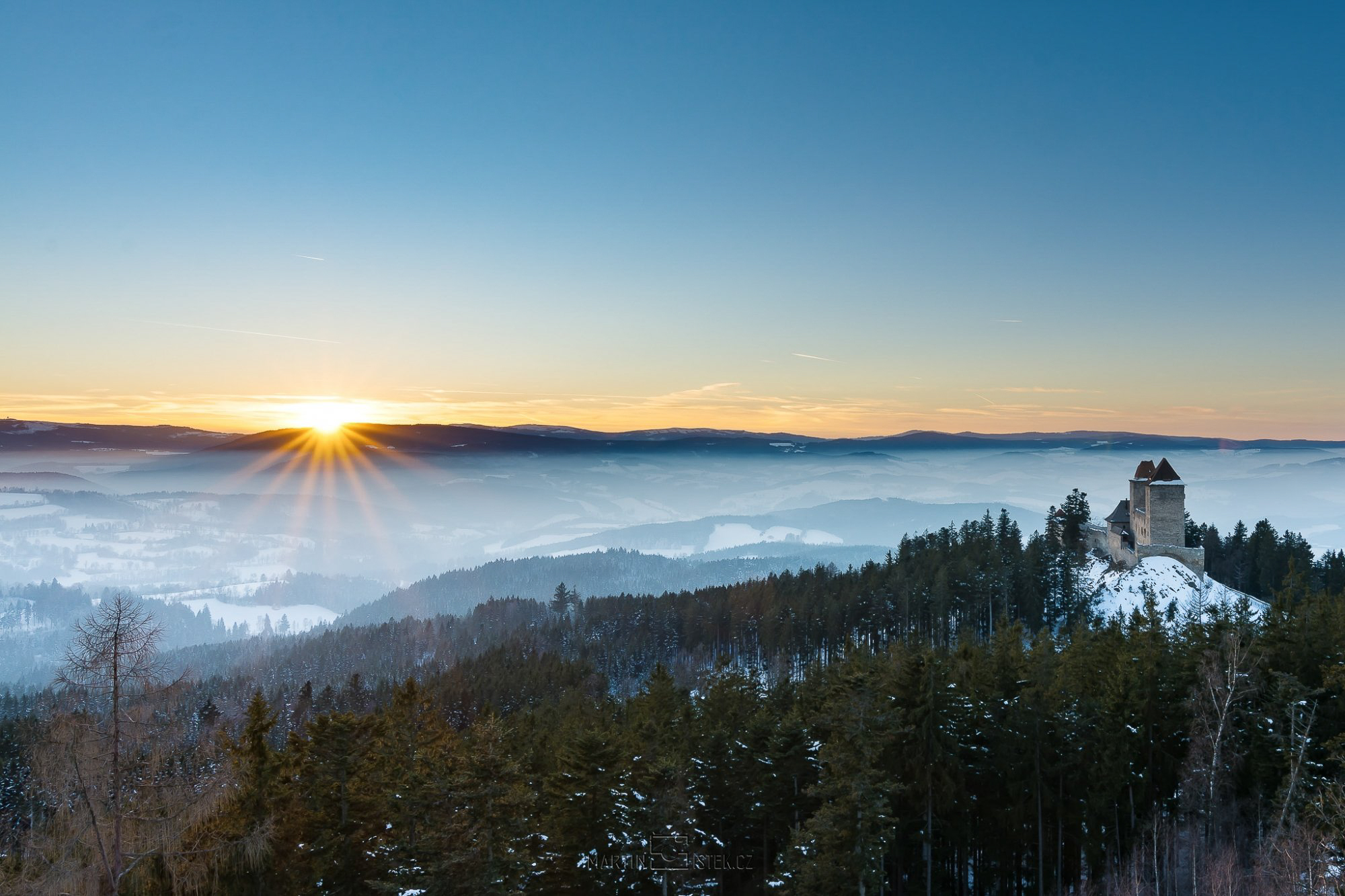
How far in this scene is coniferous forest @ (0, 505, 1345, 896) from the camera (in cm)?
1652

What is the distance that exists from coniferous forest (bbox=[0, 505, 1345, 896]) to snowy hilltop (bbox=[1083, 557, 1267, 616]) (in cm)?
2988

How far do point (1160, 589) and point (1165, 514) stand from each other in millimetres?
9647

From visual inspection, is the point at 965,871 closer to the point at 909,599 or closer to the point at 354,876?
the point at 354,876

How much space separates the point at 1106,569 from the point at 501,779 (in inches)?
3483

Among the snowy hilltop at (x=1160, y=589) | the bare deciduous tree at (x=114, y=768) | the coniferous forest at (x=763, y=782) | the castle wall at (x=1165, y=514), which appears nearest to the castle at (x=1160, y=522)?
the castle wall at (x=1165, y=514)

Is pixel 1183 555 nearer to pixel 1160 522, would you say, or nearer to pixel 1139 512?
pixel 1160 522

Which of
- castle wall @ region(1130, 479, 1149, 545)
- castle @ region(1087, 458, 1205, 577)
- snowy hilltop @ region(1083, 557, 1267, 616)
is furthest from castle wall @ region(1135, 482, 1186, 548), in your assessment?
snowy hilltop @ region(1083, 557, 1267, 616)

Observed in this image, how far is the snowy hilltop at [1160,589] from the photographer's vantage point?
75.8 metres

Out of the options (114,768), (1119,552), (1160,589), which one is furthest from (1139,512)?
(114,768)

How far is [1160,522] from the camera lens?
82500 millimetres

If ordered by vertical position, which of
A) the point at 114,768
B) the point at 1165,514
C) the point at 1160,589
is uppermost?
the point at 114,768

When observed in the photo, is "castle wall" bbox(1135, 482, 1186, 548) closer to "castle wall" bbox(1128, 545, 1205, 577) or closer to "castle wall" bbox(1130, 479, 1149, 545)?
"castle wall" bbox(1128, 545, 1205, 577)

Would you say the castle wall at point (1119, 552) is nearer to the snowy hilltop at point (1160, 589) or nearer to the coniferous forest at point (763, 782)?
the snowy hilltop at point (1160, 589)

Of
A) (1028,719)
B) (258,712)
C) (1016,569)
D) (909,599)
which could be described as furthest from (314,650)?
(1028,719)
